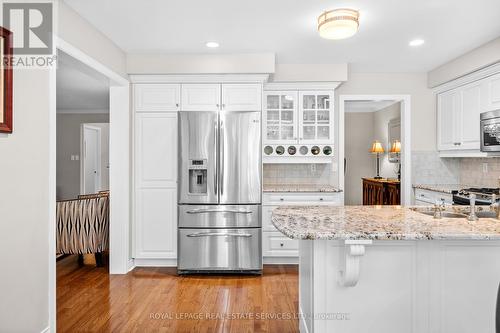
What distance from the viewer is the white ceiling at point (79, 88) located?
11.1 feet

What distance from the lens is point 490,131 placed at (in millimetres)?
3529

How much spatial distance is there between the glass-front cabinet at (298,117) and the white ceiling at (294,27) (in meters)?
0.48

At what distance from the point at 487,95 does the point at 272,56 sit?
234cm

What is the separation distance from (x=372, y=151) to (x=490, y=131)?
13.1 feet

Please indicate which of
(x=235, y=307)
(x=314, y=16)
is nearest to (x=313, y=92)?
(x=314, y=16)

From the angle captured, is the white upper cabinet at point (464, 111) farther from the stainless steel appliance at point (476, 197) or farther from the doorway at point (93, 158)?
the doorway at point (93, 158)

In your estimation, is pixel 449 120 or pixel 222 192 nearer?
pixel 222 192

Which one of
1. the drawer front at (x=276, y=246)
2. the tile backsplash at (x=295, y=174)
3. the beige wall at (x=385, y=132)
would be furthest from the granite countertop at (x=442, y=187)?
the beige wall at (x=385, y=132)

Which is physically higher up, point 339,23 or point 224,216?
point 339,23

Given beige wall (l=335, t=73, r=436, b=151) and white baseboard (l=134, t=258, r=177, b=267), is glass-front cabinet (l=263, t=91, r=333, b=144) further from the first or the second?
white baseboard (l=134, t=258, r=177, b=267)

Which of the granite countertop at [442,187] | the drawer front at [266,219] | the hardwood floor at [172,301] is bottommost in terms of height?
the hardwood floor at [172,301]

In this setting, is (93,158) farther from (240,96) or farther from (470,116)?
(470,116)

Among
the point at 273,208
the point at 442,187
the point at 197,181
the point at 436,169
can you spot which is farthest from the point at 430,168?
the point at 197,181

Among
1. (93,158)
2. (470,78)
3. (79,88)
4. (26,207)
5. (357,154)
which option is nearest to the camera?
(26,207)
